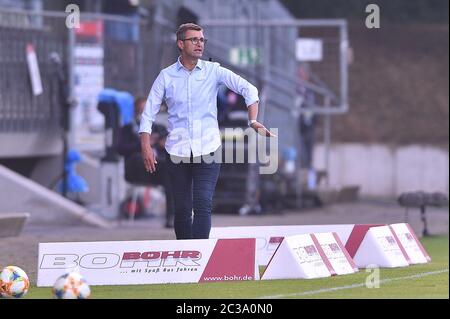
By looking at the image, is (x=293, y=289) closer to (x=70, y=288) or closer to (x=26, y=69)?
(x=70, y=288)

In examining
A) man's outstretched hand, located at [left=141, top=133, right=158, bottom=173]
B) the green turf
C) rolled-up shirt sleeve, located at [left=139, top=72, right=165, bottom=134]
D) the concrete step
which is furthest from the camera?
the concrete step

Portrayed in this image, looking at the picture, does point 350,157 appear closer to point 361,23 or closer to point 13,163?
point 361,23


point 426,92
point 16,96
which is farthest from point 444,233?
point 426,92

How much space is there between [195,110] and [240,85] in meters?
0.42

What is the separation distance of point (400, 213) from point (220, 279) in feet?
49.2

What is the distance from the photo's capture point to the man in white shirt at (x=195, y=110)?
41.2 feet

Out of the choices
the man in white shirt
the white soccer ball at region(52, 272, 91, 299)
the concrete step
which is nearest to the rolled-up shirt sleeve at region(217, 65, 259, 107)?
the man in white shirt

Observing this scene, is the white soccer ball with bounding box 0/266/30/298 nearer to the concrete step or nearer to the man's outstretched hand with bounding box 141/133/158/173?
the man's outstretched hand with bounding box 141/133/158/173

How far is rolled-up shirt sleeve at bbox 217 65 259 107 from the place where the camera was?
12562 millimetres

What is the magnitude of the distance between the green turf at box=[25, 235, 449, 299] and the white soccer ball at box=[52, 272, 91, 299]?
1.89 ft

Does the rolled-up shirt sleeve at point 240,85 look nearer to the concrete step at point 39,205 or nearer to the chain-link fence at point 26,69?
the concrete step at point 39,205

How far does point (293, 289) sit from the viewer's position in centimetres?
1128

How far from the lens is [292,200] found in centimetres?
2752

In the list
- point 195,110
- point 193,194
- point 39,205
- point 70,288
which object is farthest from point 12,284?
point 39,205
